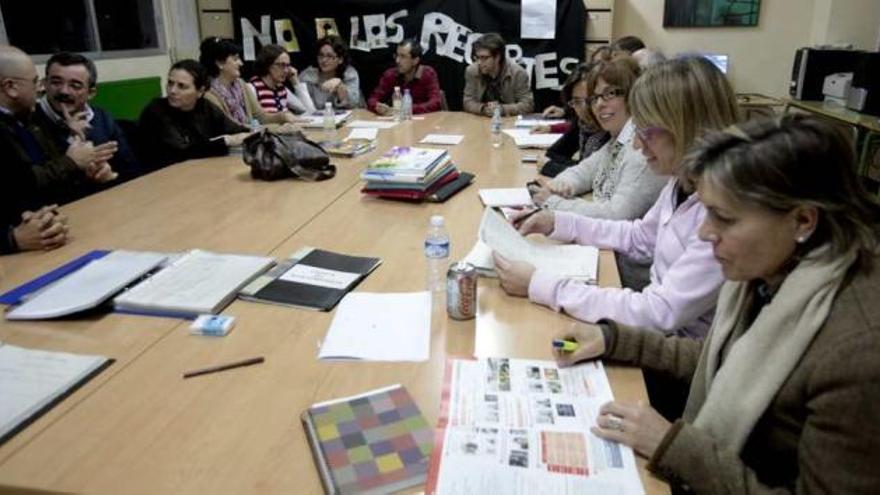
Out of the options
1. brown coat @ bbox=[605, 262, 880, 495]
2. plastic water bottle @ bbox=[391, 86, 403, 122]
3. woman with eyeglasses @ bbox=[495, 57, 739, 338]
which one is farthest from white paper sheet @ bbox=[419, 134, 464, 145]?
brown coat @ bbox=[605, 262, 880, 495]

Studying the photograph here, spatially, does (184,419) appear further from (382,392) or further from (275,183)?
(275,183)

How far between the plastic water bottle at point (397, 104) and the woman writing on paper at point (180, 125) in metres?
1.37

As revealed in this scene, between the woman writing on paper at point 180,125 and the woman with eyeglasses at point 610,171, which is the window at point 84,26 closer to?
the woman writing on paper at point 180,125

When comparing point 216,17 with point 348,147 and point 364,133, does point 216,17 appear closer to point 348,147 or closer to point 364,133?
point 364,133

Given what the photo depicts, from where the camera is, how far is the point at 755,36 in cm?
505

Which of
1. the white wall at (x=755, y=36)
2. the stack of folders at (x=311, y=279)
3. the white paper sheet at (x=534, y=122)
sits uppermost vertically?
the white wall at (x=755, y=36)

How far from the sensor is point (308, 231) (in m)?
2.00

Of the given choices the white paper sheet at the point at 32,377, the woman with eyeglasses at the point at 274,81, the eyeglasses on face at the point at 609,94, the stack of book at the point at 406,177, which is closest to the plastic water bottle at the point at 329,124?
the woman with eyeglasses at the point at 274,81

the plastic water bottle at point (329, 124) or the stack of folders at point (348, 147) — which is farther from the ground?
the plastic water bottle at point (329, 124)

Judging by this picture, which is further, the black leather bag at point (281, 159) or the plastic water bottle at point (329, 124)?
the plastic water bottle at point (329, 124)

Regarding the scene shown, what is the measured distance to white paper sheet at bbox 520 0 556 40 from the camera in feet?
17.1

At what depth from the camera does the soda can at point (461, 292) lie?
1.35 m

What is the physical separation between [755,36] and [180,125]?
445 centimetres

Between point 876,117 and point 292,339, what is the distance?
4.14 meters
